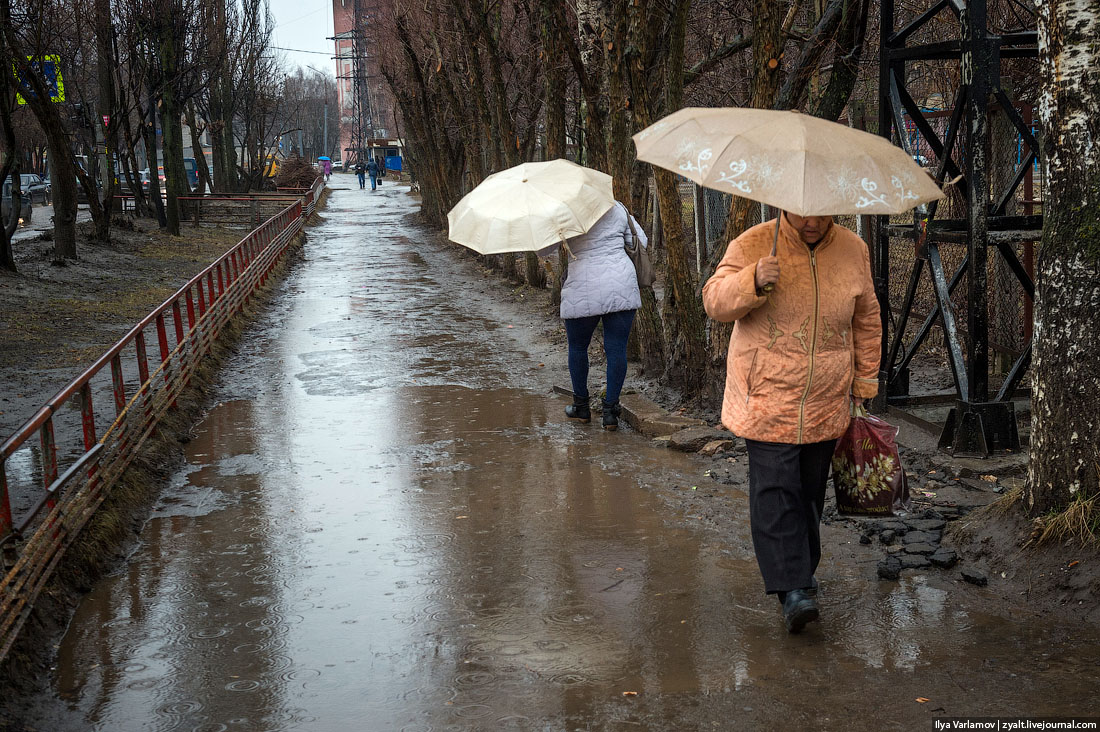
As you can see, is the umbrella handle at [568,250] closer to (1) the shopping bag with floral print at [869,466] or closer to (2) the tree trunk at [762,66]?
(2) the tree trunk at [762,66]

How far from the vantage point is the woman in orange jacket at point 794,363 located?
13.9 ft

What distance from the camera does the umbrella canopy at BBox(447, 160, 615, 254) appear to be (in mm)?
7578

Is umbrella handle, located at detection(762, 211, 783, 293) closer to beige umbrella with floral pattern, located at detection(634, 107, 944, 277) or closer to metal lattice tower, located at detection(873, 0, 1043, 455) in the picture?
beige umbrella with floral pattern, located at detection(634, 107, 944, 277)

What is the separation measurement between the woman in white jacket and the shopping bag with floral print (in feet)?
11.4

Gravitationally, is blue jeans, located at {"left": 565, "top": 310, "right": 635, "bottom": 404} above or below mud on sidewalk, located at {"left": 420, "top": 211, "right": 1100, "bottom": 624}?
above

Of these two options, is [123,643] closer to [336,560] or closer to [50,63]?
[336,560]

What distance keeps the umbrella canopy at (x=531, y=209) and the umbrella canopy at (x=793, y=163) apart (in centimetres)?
328

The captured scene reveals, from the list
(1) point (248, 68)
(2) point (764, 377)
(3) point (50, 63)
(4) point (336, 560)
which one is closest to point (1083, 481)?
(2) point (764, 377)

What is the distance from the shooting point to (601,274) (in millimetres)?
7879

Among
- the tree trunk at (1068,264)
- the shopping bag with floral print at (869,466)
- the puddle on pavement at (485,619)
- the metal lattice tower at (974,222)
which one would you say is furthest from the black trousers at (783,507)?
the metal lattice tower at (974,222)

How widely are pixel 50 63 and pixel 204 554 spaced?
1953cm

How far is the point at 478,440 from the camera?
816 centimetres

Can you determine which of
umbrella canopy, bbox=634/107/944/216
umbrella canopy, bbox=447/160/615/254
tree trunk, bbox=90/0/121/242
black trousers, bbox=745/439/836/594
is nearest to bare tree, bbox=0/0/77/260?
tree trunk, bbox=90/0/121/242

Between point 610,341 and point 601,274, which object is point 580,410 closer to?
point 610,341
